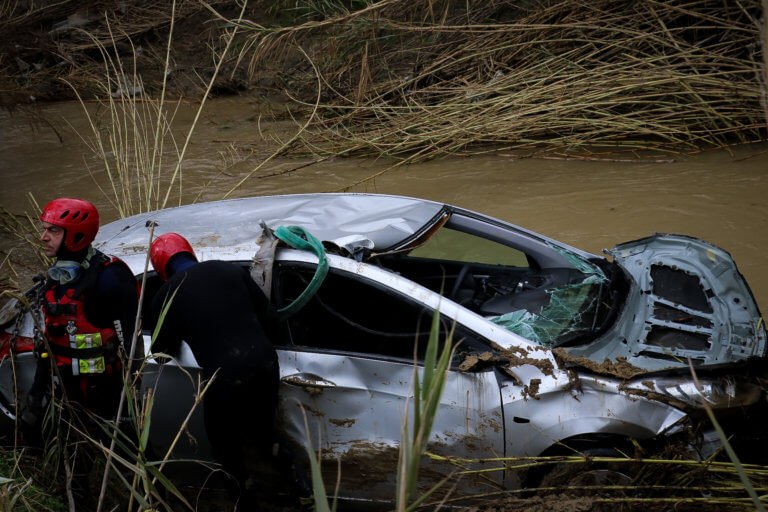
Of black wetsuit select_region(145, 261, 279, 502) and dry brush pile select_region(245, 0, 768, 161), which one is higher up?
dry brush pile select_region(245, 0, 768, 161)

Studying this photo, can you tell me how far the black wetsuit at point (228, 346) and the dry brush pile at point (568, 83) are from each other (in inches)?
193

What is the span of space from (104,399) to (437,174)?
5723 mm

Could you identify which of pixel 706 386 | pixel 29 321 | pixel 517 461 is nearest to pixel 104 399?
pixel 29 321

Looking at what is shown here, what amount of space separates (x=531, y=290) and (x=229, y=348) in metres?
1.84

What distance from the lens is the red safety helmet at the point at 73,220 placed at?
315 centimetres

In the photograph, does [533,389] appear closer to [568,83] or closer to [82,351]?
[82,351]

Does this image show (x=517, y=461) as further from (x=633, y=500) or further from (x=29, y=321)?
(x=29, y=321)

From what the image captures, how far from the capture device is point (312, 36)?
1007cm

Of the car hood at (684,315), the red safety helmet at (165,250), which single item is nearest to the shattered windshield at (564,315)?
the car hood at (684,315)

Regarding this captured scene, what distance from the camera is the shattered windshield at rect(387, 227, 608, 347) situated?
3615 millimetres

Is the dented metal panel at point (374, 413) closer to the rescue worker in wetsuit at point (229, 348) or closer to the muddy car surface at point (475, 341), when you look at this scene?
the muddy car surface at point (475, 341)

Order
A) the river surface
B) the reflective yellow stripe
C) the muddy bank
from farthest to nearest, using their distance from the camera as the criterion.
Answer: the muddy bank < the river surface < the reflective yellow stripe

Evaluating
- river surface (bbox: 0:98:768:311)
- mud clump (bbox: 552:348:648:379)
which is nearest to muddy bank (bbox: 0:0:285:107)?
river surface (bbox: 0:98:768:311)

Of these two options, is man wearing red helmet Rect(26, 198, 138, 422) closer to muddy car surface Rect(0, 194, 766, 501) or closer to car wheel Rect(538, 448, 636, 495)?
muddy car surface Rect(0, 194, 766, 501)
